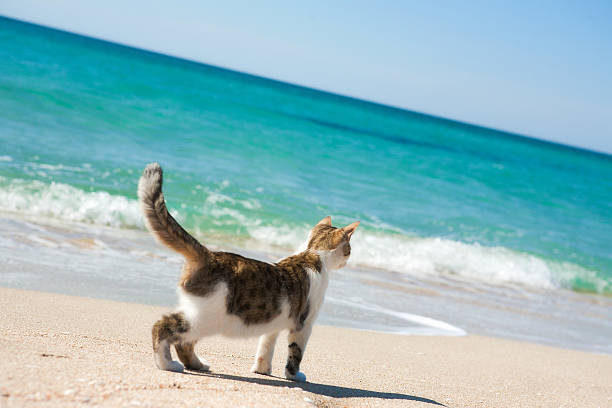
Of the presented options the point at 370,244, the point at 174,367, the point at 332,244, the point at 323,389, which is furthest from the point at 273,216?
the point at 174,367

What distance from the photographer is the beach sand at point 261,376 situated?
2799 mm

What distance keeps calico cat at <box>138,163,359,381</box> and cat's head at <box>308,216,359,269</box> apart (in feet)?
1.38

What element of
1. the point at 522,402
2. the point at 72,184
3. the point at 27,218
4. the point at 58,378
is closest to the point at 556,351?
the point at 522,402

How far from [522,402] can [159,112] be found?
21.3 metres

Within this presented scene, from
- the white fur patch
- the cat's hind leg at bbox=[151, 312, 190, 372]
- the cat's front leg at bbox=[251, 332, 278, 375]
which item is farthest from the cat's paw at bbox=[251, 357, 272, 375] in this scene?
the cat's hind leg at bbox=[151, 312, 190, 372]

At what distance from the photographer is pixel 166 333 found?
3.38 meters

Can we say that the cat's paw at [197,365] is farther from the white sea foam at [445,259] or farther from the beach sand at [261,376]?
the white sea foam at [445,259]

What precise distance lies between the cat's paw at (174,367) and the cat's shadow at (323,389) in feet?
0.20

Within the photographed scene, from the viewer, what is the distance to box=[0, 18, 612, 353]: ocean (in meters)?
7.91

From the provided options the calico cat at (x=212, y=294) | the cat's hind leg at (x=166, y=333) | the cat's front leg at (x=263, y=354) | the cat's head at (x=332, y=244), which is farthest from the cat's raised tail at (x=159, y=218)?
the cat's head at (x=332, y=244)

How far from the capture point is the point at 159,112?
23.7 meters

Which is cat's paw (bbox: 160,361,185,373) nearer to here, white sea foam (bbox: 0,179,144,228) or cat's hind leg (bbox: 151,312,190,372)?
cat's hind leg (bbox: 151,312,190,372)

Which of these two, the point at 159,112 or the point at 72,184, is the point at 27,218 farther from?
the point at 159,112

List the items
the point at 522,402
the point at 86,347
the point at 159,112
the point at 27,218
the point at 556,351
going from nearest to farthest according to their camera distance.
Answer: the point at 86,347 → the point at 522,402 → the point at 556,351 → the point at 27,218 → the point at 159,112
